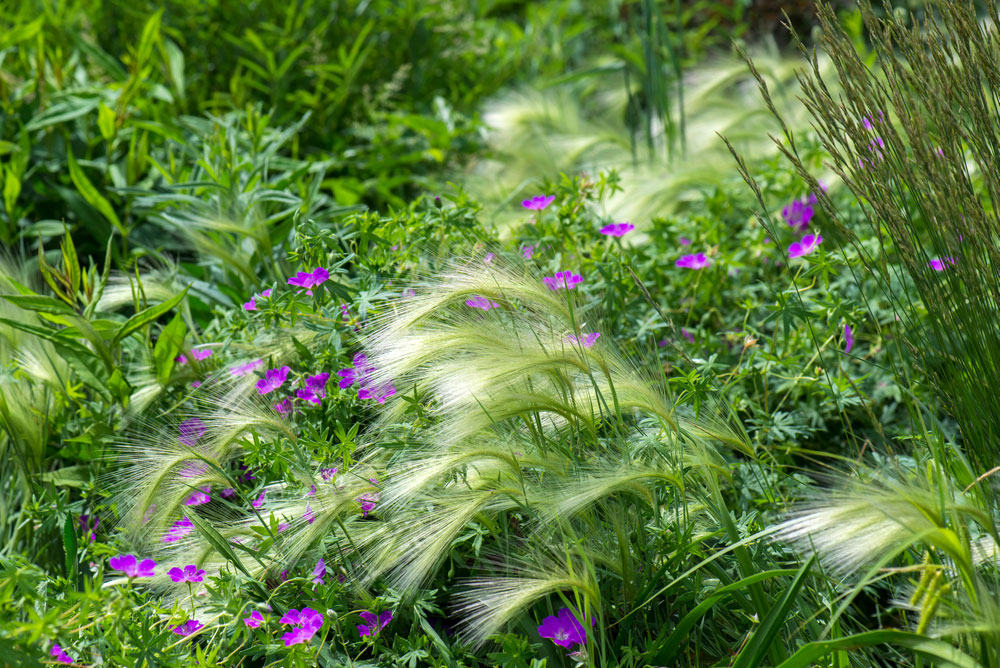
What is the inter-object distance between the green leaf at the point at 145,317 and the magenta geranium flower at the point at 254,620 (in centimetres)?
61

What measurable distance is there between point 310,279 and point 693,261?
0.86 m

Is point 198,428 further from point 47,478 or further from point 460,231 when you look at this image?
point 460,231

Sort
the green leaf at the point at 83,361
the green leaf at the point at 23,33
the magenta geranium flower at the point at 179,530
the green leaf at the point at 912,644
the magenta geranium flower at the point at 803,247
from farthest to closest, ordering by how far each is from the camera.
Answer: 1. the green leaf at the point at 23,33
2. the magenta geranium flower at the point at 803,247
3. the green leaf at the point at 83,361
4. the magenta geranium flower at the point at 179,530
5. the green leaf at the point at 912,644

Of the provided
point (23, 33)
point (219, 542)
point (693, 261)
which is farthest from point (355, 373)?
point (23, 33)

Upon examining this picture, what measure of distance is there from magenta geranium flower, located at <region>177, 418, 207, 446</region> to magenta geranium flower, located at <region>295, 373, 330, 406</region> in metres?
0.18

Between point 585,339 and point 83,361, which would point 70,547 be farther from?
point 585,339

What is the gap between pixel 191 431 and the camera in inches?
60.4

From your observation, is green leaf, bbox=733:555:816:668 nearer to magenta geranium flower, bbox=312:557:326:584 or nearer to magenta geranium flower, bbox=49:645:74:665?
magenta geranium flower, bbox=312:557:326:584

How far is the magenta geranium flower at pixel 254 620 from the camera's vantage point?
47.2 inches

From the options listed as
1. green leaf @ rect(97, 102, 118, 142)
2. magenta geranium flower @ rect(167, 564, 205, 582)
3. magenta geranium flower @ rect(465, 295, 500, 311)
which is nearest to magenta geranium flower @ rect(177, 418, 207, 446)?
magenta geranium flower @ rect(167, 564, 205, 582)

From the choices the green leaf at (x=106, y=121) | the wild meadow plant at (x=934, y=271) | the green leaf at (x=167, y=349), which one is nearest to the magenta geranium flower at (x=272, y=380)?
the green leaf at (x=167, y=349)

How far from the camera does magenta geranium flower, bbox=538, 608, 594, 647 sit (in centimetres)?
117

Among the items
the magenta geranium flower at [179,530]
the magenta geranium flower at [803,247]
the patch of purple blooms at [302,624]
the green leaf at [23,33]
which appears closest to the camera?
the patch of purple blooms at [302,624]

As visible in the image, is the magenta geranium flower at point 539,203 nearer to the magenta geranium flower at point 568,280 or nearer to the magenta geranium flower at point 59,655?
the magenta geranium flower at point 568,280
